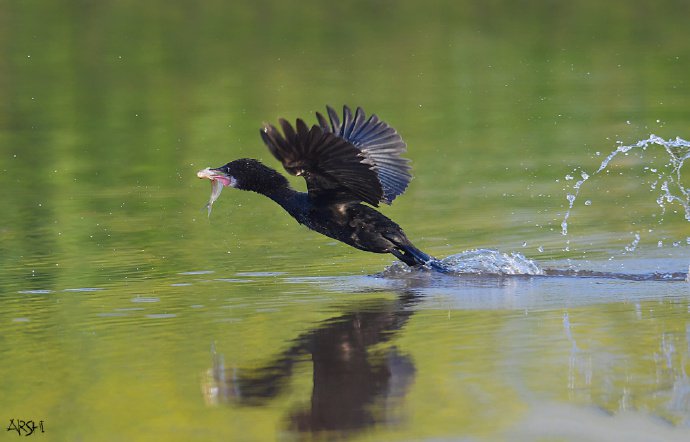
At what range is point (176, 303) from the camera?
771cm

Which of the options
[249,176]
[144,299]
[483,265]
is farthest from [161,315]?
[483,265]

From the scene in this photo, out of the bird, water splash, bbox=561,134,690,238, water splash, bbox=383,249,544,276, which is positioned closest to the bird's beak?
the bird

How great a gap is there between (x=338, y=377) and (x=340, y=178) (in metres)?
2.48

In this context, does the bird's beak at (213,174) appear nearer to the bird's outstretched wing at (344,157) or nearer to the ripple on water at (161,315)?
the bird's outstretched wing at (344,157)

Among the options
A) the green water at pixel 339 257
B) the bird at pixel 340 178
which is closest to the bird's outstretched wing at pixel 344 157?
the bird at pixel 340 178

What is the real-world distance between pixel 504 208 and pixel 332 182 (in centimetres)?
255

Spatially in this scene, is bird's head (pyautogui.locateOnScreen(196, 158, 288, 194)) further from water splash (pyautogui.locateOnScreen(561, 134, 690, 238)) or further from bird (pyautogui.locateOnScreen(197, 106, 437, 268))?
water splash (pyautogui.locateOnScreen(561, 134, 690, 238))

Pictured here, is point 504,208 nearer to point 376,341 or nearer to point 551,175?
point 551,175

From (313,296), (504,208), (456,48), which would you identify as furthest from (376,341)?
(456,48)

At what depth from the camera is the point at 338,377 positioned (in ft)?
19.3

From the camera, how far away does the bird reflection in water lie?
526 centimetres

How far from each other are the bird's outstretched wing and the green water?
52 cm

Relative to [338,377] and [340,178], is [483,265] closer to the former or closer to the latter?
[340,178]

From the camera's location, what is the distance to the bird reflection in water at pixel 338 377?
5.26 meters
